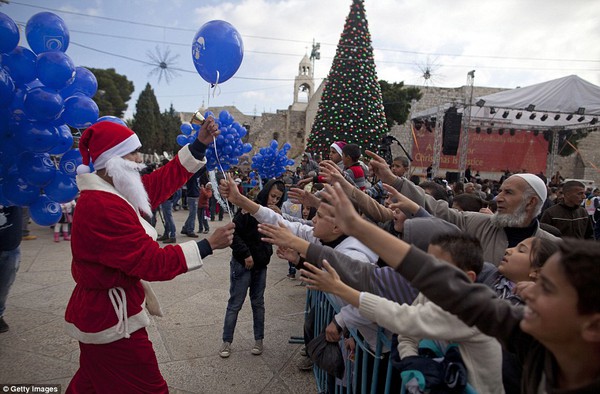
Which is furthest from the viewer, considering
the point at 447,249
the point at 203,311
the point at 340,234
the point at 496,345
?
the point at 203,311

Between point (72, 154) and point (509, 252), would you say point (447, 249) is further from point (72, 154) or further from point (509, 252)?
point (72, 154)

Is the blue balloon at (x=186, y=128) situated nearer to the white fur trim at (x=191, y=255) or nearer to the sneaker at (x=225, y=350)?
the sneaker at (x=225, y=350)

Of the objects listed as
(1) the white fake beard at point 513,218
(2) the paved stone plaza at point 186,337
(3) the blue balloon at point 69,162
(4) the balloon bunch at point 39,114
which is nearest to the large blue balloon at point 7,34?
(4) the balloon bunch at point 39,114

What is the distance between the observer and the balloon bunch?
3.09 meters

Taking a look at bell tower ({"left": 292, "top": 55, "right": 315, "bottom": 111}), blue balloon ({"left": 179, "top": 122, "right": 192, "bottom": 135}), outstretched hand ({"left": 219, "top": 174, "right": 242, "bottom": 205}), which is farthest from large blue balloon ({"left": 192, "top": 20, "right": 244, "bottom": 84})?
bell tower ({"left": 292, "top": 55, "right": 315, "bottom": 111})

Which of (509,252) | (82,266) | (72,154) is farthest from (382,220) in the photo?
(72,154)

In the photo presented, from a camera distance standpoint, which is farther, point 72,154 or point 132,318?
point 72,154

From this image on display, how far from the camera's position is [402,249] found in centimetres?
126

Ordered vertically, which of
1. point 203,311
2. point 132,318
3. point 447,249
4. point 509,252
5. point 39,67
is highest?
point 39,67

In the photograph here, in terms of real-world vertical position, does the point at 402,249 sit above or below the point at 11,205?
above

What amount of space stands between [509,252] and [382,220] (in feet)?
4.27

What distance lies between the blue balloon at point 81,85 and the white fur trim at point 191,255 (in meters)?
2.67

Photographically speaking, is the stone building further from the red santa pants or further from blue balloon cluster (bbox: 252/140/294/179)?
the red santa pants

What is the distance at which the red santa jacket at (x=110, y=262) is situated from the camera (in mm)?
1890
